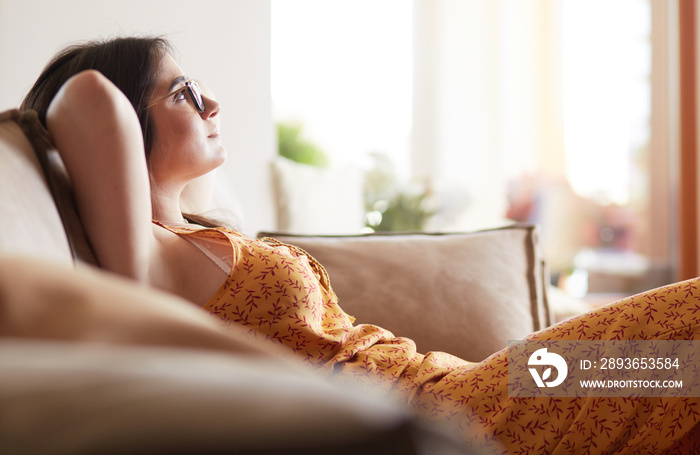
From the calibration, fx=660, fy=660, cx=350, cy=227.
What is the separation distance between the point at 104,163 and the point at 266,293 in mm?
313

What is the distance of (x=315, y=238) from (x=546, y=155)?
106 inches

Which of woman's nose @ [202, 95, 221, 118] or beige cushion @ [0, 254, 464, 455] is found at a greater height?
woman's nose @ [202, 95, 221, 118]

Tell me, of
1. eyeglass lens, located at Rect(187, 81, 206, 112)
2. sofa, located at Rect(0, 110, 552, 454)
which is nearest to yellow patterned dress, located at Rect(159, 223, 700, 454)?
eyeglass lens, located at Rect(187, 81, 206, 112)

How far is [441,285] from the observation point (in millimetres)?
1503

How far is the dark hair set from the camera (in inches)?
45.9

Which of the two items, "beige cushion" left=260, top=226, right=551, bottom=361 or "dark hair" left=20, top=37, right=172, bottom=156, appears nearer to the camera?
"dark hair" left=20, top=37, right=172, bottom=156

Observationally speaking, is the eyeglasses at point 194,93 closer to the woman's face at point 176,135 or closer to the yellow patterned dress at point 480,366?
the woman's face at point 176,135

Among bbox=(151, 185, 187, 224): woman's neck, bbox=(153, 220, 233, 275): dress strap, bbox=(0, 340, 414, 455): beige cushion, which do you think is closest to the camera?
bbox=(0, 340, 414, 455): beige cushion

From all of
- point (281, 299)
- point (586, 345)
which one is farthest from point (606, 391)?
point (281, 299)

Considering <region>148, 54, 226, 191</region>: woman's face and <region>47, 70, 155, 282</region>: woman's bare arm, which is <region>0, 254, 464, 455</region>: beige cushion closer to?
<region>47, 70, 155, 282</region>: woman's bare arm

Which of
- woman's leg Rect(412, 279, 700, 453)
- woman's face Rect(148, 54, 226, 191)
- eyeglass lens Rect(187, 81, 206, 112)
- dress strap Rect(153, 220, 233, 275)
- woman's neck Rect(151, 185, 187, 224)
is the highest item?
eyeglass lens Rect(187, 81, 206, 112)

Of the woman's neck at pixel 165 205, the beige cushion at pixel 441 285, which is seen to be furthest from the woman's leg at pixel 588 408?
the woman's neck at pixel 165 205

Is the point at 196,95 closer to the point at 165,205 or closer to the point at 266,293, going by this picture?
the point at 165,205

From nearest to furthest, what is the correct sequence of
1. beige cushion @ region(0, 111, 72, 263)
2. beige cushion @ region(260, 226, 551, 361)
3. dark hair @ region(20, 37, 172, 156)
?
beige cushion @ region(0, 111, 72, 263)
dark hair @ region(20, 37, 172, 156)
beige cushion @ region(260, 226, 551, 361)
